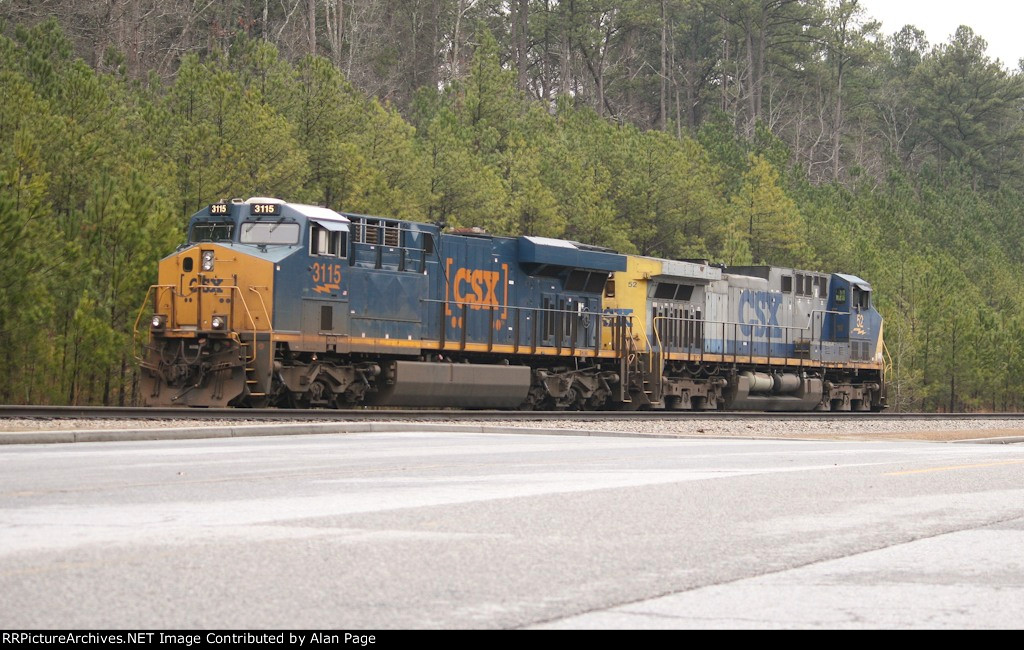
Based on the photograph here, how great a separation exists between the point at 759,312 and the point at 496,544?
2718 centimetres

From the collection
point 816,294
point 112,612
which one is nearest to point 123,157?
point 816,294

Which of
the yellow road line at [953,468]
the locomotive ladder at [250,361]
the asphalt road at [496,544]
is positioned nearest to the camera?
the asphalt road at [496,544]

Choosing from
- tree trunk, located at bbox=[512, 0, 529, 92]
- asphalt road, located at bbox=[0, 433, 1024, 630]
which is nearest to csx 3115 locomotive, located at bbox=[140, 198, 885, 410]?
asphalt road, located at bbox=[0, 433, 1024, 630]

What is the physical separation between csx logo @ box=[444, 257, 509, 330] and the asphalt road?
13.0 meters

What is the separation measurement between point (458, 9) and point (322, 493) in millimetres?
60820

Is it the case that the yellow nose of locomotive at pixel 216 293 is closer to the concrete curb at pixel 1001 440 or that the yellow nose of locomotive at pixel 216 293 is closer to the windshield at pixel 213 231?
the windshield at pixel 213 231

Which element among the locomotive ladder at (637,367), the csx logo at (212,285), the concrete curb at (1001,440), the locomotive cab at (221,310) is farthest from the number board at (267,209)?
the concrete curb at (1001,440)

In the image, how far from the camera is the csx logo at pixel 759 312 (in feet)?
106

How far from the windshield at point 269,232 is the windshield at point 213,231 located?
0.87 feet

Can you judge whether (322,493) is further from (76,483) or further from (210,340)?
(210,340)

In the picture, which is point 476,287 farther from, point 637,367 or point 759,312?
point 759,312

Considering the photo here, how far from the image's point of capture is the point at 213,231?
2225cm

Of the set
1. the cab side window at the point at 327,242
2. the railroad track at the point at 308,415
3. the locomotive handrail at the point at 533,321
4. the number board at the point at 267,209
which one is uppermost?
the number board at the point at 267,209

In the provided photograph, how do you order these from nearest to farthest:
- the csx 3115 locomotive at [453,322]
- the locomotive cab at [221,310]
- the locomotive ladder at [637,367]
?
the locomotive cab at [221,310], the csx 3115 locomotive at [453,322], the locomotive ladder at [637,367]
